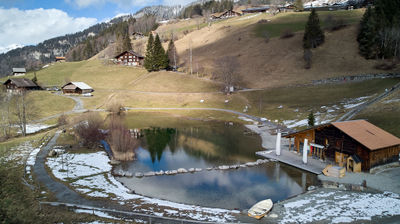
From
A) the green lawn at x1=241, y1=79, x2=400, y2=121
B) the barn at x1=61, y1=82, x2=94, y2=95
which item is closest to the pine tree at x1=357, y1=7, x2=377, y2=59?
the green lawn at x1=241, y1=79, x2=400, y2=121

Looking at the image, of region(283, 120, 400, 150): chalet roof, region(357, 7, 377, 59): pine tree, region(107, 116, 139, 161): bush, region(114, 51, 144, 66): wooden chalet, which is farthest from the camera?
region(114, 51, 144, 66): wooden chalet

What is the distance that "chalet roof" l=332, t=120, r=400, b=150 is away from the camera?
2948 centimetres

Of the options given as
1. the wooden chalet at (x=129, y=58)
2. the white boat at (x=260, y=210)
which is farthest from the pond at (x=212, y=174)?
the wooden chalet at (x=129, y=58)

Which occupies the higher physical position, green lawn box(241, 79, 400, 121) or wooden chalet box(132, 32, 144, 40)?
wooden chalet box(132, 32, 144, 40)

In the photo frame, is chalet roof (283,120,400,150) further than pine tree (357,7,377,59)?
No

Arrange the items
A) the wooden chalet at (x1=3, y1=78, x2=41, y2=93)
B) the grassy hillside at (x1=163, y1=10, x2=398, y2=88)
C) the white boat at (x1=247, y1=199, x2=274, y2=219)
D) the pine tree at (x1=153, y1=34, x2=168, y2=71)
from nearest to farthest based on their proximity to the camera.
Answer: the white boat at (x1=247, y1=199, x2=274, y2=219) → the grassy hillside at (x1=163, y1=10, x2=398, y2=88) → the wooden chalet at (x1=3, y1=78, x2=41, y2=93) → the pine tree at (x1=153, y1=34, x2=168, y2=71)

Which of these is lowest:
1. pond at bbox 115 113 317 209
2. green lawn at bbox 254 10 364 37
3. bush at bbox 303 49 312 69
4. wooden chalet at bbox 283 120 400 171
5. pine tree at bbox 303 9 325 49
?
pond at bbox 115 113 317 209

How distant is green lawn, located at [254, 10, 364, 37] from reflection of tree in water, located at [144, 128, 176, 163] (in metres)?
74.3

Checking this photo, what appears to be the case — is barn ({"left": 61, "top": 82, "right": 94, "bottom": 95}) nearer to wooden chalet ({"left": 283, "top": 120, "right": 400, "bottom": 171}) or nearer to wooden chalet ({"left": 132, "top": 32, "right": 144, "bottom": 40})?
wooden chalet ({"left": 283, "top": 120, "right": 400, "bottom": 171})

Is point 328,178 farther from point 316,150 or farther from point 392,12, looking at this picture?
point 392,12

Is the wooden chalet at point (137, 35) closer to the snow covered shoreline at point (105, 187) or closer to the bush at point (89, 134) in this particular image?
the bush at point (89, 134)

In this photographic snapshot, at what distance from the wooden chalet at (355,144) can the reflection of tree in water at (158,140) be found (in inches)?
790

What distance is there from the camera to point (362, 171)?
29781 millimetres

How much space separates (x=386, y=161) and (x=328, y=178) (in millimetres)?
7218
